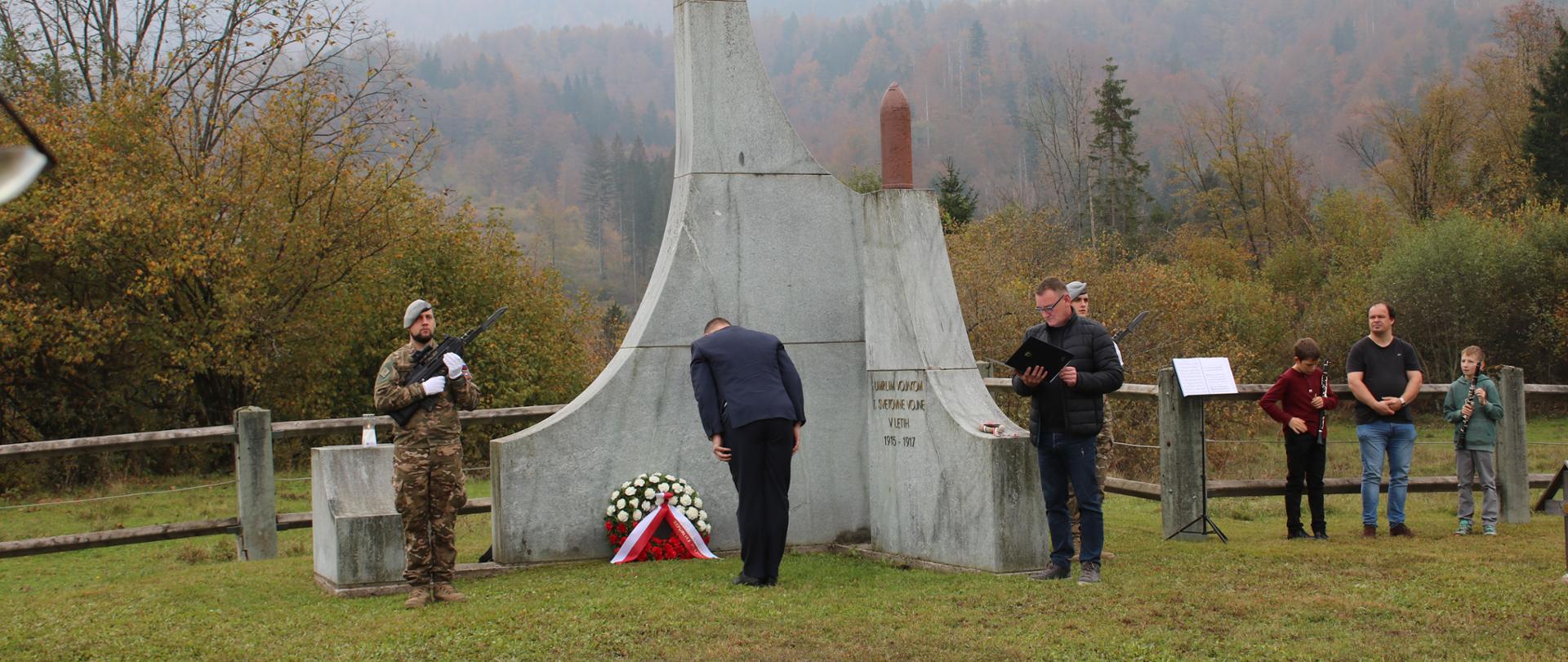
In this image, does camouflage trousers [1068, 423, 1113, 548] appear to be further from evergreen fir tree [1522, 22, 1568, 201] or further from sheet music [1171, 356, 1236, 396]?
evergreen fir tree [1522, 22, 1568, 201]

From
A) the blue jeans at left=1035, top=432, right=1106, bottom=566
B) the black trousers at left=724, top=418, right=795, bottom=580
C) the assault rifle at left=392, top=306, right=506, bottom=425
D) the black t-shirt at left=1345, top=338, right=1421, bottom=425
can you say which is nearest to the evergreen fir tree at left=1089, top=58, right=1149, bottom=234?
the black t-shirt at left=1345, top=338, right=1421, bottom=425

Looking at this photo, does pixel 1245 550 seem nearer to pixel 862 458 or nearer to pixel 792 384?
pixel 862 458

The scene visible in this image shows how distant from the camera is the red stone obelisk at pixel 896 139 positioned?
30.8 feet

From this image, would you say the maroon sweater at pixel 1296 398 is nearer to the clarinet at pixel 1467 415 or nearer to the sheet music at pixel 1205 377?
the sheet music at pixel 1205 377

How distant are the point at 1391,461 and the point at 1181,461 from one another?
1592 millimetres

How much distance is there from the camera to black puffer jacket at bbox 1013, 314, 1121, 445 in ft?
25.0

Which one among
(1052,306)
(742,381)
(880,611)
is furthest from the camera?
(742,381)

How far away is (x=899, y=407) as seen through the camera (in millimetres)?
9180

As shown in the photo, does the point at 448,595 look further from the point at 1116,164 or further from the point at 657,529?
the point at 1116,164

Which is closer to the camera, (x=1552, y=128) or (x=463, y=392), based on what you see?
(x=463, y=392)

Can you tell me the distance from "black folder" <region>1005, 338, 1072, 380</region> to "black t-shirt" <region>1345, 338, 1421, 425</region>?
3.62 m

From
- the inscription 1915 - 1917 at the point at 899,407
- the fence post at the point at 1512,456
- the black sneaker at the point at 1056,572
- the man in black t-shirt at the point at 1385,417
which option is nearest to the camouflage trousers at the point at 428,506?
the inscription 1915 - 1917 at the point at 899,407

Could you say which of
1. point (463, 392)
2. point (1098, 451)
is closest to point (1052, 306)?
point (1098, 451)

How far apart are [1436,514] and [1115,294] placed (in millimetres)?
12677
